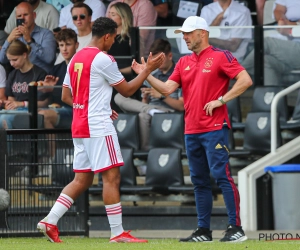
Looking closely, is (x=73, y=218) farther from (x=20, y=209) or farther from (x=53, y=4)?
(x=53, y=4)

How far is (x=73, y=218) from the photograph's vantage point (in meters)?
11.6

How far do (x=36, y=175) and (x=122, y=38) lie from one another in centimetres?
350

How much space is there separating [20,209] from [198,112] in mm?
3117

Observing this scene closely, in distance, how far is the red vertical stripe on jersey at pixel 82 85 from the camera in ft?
30.5

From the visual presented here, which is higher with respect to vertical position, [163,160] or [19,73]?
[19,73]

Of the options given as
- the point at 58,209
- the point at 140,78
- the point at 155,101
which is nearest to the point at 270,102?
the point at 155,101

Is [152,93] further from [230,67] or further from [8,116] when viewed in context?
[230,67]

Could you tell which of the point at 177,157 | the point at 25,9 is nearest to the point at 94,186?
the point at 177,157

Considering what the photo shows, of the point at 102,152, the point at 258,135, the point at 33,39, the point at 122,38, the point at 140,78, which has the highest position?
the point at 33,39

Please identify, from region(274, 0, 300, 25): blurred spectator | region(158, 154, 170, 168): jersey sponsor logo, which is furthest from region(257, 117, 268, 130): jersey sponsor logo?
region(274, 0, 300, 25): blurred spectator

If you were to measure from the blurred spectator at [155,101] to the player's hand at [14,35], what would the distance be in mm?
2593

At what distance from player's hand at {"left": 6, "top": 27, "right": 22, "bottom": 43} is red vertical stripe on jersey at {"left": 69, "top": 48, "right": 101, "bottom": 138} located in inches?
264

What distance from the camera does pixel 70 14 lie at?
15.8 meters

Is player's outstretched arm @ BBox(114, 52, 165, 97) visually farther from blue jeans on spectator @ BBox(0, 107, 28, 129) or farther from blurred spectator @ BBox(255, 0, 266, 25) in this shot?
blurred spectator @ BBox(255, 0, 266, 25)
